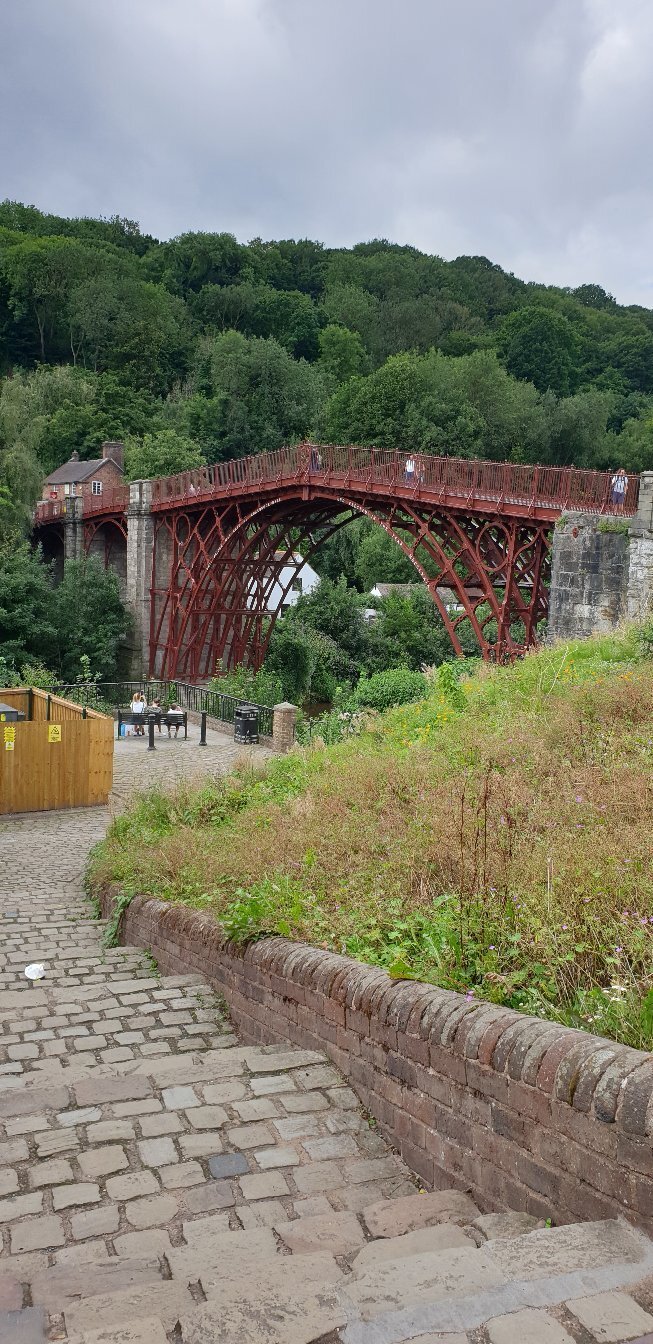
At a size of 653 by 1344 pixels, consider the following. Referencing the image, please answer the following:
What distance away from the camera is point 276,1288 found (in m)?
2.33

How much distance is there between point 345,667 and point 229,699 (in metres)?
16.2

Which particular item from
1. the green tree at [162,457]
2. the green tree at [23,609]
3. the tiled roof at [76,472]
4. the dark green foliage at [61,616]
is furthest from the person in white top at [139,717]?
the tiled roof at [76,472]

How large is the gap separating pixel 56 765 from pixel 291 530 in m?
19.8

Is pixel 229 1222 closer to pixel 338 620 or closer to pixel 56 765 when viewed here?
pixel 56 765

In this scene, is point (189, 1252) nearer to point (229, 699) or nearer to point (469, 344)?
point (229, 699)

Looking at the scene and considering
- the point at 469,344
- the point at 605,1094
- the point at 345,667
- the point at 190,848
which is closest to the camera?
the point at 605,1094

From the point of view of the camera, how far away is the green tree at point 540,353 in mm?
66188

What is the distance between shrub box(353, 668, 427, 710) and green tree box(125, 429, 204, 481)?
2682 centimetres

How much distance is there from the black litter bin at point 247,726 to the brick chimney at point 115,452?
32154 mm

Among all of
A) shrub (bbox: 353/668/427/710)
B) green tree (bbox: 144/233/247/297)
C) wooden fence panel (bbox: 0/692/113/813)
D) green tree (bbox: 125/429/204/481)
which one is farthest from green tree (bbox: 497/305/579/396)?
wooden fence panel (bbox: 0/692/113/813)

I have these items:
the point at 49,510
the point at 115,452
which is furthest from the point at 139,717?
the point at 115,452

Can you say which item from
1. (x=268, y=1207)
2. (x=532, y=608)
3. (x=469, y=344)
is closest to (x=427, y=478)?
(x=532, y=608)

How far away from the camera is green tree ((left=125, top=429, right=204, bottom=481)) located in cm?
4631

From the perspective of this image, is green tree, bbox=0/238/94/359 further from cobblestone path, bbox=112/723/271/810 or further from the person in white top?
cobblestone path, bbox=112/723/271/810
